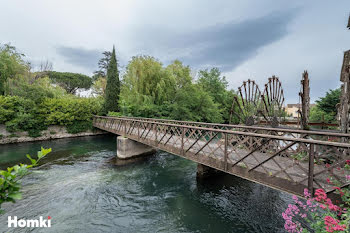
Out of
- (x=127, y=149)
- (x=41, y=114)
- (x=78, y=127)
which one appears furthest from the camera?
(x=78, y=127)

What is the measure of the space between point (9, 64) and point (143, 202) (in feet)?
84.7

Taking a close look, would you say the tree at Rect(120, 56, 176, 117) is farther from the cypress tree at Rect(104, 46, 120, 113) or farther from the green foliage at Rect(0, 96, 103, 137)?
the green foliage at Rect(0, 96, 103, 137)

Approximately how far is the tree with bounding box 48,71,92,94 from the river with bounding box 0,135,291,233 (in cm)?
3344

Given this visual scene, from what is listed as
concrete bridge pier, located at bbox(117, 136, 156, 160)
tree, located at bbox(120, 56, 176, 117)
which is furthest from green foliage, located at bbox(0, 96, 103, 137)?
concrete bridge pier, located at bbox(117, 136, 156, 160)

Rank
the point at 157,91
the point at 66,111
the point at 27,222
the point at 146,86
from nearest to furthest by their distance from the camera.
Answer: the point at 27,222 → the point at 66,111 → the point at 146,86 → the point at 157,91

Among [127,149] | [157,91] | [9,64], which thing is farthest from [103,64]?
Result: [127,149]

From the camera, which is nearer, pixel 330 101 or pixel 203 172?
pixel 203 172

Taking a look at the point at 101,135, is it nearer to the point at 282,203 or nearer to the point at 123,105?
the point at 123,105

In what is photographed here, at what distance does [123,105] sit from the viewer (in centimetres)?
1859

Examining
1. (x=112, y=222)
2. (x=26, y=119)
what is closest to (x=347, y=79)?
(x=112, y=222)

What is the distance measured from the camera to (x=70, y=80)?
125ft

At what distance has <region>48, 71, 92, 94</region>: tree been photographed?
120 feet

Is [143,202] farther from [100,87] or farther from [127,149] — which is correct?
[100,87]

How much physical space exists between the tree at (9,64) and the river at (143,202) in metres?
16.1
